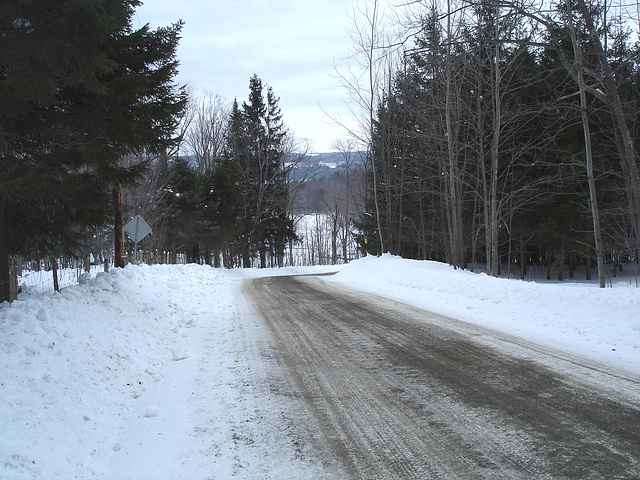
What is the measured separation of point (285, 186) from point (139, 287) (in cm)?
2923

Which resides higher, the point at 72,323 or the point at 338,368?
the point at 72,323

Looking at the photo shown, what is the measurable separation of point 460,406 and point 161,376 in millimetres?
3611

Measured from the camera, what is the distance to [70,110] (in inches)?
268

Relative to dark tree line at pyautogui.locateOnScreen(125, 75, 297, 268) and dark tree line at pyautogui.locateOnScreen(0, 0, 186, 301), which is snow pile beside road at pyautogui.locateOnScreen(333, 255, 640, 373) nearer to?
dark tree line at pyautogui.locateOnScreen(0, 0, 186, 301)

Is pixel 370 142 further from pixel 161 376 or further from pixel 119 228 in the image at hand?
pixel 161 376

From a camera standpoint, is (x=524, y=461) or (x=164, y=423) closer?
(x=524, y=461)

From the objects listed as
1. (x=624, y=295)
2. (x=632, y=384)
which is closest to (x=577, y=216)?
(x=624, y=295)

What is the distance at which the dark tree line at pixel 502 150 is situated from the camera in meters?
15.6

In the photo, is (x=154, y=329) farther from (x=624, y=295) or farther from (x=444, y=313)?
(x=624, y=295)

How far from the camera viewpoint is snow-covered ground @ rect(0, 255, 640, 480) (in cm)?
309

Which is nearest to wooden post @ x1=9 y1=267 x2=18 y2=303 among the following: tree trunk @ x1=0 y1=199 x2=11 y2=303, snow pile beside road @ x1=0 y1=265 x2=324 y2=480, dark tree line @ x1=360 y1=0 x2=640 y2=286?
tree trunk @ x1=0 y1=199 x2=11 y2=303

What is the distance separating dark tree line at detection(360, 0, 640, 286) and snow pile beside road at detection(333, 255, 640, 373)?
18.1ft

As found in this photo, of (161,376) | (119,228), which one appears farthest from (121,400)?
(119,228)

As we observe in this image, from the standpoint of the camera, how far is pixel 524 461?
294 cm
